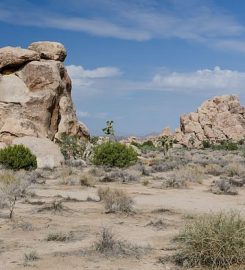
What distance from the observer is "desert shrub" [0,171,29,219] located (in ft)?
48.5

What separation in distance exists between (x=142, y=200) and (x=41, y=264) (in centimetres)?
892

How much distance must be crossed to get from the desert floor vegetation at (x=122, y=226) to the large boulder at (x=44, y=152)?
9.73 m

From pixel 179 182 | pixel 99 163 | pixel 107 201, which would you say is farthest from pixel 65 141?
pixel 107 201

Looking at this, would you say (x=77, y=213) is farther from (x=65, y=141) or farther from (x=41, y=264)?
(x=65, y=141)

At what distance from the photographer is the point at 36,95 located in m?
40.4

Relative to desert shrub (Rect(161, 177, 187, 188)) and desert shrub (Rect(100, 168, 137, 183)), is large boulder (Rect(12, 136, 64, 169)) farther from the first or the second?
desert shrub (Rect(161, 177, 187, 188))

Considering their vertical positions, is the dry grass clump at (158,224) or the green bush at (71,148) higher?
the green bush at (71,148)

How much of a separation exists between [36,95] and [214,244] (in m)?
33.5

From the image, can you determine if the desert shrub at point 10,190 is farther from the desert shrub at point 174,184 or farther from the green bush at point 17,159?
the green bush at point 17,159

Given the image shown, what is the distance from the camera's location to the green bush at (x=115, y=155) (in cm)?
2927

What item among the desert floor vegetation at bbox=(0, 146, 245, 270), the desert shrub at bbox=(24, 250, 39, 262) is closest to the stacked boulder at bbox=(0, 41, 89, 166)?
the desert floor vegetation at bbox=(0, 146, 245, 270)

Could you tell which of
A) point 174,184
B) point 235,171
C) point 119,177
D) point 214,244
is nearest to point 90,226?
point 214,244

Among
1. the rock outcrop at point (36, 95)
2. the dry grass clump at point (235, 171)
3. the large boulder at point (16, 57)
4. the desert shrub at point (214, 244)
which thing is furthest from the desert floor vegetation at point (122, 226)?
the large boulder at point (16, 57)

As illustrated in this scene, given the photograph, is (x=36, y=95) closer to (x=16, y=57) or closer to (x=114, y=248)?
(x=16, y=57)
